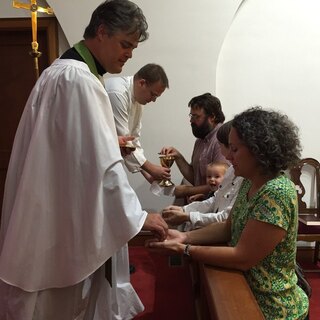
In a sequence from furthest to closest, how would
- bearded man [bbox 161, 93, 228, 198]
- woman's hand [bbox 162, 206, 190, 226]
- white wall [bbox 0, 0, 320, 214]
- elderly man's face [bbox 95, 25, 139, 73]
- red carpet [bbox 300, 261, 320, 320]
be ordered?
white wall [bbox 0, 0, 320, 214]
bearded man [bbox 161, 93, 228, 198]
red carpet [bbox 300, 261, 320, 320]
woman's hand [bbox 162, 206, 190, 226]
elderly man's face [bbox 95, 25, 139, 73]

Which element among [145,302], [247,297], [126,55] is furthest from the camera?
[145,302]

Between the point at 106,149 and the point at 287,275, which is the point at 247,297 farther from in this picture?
the point at 106,149

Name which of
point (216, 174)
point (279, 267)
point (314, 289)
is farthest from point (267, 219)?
point (314, 289)

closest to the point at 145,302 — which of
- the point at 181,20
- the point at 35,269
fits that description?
the point at 35,269

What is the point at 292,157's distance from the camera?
60.1 inches

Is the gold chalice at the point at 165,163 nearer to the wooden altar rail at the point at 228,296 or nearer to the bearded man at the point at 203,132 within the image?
the bearded man at the point at 203,132

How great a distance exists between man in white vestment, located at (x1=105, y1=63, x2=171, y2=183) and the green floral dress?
1.70 m

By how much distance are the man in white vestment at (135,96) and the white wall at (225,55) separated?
2.58ft

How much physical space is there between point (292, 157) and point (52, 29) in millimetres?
3298

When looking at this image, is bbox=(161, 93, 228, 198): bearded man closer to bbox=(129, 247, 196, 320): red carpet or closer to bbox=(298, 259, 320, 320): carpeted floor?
bbox=(129, 247, 196, 320): red carpet

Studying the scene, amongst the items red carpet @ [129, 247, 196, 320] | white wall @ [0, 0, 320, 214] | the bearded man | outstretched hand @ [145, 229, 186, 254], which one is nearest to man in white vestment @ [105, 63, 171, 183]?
the bearded man

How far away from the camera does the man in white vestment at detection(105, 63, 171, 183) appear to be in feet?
10.1

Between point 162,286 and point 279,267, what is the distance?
1944 millimetres

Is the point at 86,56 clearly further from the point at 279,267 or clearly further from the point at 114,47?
the point at 279,267
